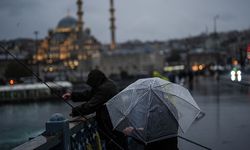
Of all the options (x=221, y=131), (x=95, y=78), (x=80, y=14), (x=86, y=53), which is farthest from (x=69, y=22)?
(x=95, y=78)

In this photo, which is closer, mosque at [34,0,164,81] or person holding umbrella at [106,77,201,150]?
person holding umbrella at [106,77,201,150]

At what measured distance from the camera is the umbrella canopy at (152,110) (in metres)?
5.00

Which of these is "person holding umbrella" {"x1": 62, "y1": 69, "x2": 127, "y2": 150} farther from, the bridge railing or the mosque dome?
the mosque dome

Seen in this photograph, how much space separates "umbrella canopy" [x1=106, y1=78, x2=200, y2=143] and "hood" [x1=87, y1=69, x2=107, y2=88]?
55cm

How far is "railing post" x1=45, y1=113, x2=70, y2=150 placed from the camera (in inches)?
208

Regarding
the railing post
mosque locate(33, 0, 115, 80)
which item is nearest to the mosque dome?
mosque locate(33, 0, 115, 80)

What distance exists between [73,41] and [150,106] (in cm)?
15563

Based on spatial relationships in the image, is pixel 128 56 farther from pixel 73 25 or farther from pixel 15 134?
pixel 15 134

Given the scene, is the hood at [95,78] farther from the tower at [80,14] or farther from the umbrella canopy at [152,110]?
the tower at [80,14]

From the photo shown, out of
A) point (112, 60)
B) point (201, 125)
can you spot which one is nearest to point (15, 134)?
point (201, 125)

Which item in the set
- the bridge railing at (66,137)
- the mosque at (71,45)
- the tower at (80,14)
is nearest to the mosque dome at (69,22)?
the mosque at (71,45)

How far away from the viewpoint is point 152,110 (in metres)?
5.00

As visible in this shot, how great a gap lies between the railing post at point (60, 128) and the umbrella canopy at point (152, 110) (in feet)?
1.92

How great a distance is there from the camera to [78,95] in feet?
21.5
